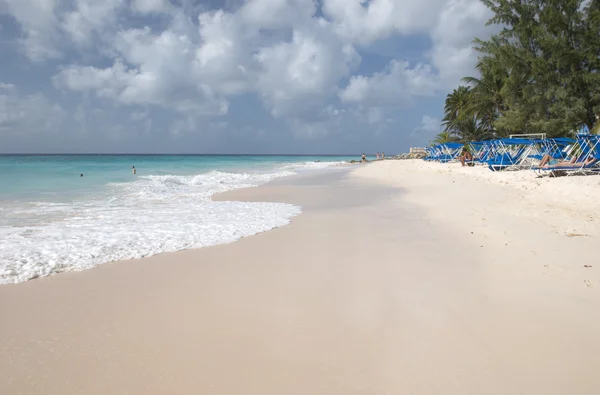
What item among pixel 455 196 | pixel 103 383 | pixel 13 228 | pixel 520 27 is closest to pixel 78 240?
pixel 13 228

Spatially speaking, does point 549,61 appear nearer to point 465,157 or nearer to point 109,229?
point 465,157

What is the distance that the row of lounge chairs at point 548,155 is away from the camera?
1503cm

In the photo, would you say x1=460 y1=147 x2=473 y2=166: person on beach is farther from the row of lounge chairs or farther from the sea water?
the sea water

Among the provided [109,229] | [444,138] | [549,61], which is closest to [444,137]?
[444,138]

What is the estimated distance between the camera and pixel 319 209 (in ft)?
33.5

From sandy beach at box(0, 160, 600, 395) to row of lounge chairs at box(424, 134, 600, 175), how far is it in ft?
36.8

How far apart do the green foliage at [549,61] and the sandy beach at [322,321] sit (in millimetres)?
21233

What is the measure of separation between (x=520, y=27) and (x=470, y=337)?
90.8 feet

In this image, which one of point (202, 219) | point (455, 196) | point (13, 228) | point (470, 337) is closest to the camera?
point (470, 337)

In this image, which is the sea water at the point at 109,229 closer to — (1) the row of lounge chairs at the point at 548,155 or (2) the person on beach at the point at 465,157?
(1) the row of lounge chairs at the point at 548,155

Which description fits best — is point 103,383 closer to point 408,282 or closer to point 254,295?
point 254,295

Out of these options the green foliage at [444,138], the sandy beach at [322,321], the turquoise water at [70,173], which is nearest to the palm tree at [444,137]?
the green foliage at [444,138]

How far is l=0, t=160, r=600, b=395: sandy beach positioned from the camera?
8.36 ft

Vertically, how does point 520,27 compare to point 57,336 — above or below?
above
